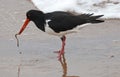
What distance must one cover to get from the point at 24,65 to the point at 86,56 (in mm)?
1095

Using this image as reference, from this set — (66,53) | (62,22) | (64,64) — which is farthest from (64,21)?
(64,64)

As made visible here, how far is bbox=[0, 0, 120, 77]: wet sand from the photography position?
6.87 metres

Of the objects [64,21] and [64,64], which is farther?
[64,21]

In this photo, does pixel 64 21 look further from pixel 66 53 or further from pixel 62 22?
pixel 66 53

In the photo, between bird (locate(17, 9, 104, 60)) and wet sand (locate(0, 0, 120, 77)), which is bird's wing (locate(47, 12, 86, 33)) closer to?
bird (locate(17, 9, 104, 60))

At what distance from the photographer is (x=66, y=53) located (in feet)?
26.2

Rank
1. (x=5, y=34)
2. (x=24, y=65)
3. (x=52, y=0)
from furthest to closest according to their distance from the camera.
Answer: (x=52, y=0) < (x=5, y=34) < (x=24, y=65)

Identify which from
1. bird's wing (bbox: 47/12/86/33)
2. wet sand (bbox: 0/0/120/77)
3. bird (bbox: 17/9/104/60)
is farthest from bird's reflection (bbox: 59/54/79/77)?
bird's wing (bbox: 47/12/86/33)

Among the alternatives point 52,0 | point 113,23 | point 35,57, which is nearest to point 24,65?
point 35,57

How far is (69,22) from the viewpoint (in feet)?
26.4

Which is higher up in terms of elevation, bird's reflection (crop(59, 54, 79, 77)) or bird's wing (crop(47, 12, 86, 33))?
bird's wing (crop(47, 12, 86, 33))

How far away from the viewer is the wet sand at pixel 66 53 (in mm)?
6867

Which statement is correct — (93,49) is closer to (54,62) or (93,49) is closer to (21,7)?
(54,62)

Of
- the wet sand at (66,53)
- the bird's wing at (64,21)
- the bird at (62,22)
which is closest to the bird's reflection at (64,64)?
the wet sand at (66,53)
